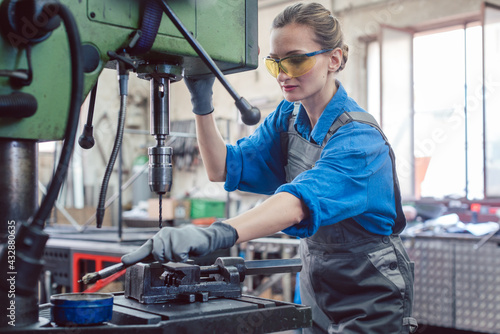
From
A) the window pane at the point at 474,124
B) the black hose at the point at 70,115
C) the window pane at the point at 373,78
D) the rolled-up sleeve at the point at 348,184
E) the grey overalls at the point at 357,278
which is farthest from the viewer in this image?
the window pane at the point at 373,78

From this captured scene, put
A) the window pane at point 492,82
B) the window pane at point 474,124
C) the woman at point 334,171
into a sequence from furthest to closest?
the window pane at point 474,124 → the window pane at point 492,82 → the woman at point 334,171

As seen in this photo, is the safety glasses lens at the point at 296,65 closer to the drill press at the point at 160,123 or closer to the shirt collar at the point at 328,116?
the shirt collar at the point at 328,116

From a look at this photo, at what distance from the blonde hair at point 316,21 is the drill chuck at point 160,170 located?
0.50 metres

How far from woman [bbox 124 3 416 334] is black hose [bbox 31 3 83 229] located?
456 mm

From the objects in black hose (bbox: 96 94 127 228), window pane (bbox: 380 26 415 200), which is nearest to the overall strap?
black hose (bbox: 96 94 127 228)

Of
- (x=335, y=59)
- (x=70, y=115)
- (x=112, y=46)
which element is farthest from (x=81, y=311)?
(x=335, y=59)

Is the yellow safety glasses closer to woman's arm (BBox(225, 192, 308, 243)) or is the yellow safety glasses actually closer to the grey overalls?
the grey overalls

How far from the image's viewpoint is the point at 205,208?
5.36 metres

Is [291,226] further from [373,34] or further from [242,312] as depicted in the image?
[373,34]

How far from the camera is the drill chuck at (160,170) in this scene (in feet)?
2.98

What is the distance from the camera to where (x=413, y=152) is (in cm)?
490

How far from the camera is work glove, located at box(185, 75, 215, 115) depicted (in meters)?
1.16

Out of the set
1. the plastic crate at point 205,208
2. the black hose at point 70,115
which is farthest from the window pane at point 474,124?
the black hose at point 70,115

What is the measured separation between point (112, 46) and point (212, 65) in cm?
16
